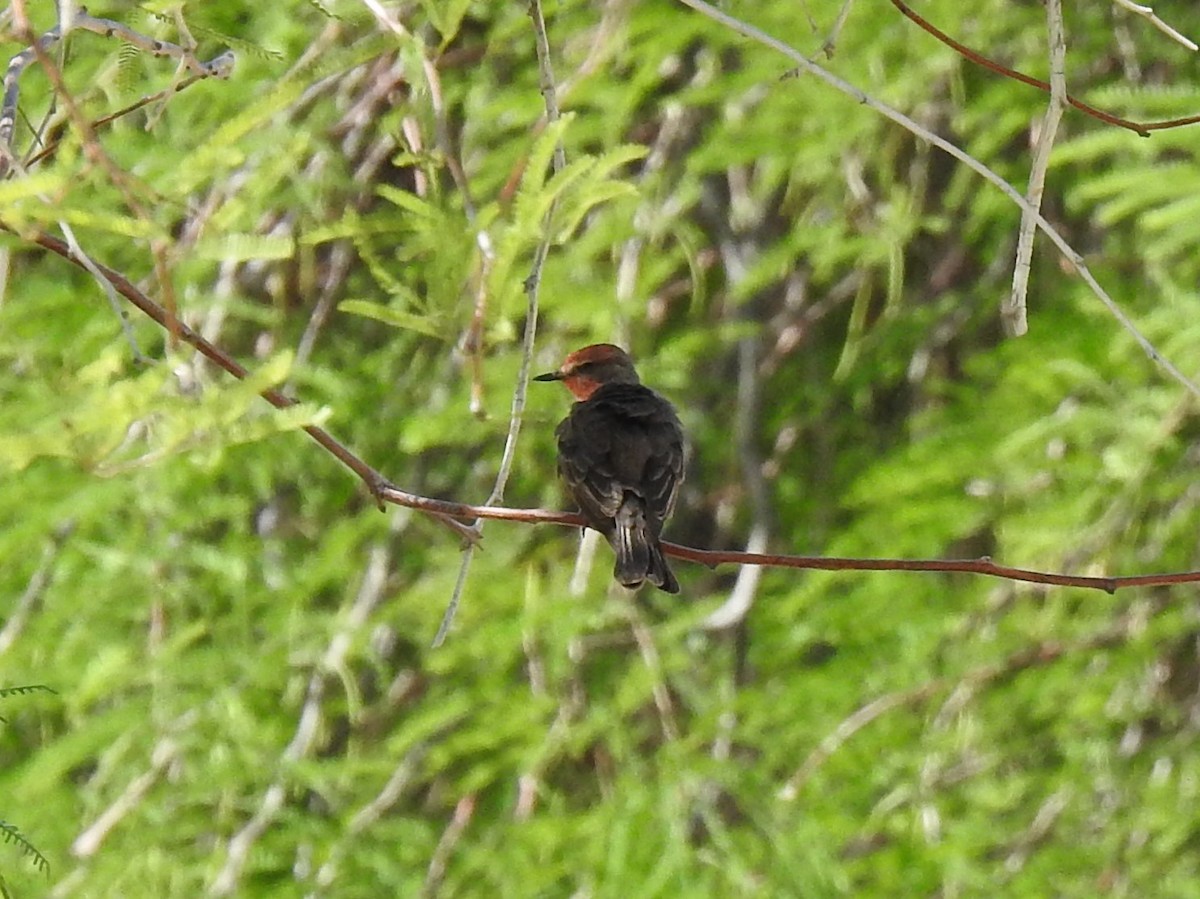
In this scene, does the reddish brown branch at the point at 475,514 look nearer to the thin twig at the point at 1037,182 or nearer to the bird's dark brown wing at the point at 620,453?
the thin twig at the point at 1037,182

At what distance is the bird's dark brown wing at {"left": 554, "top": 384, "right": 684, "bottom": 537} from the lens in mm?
3734

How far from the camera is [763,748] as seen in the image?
5078mm

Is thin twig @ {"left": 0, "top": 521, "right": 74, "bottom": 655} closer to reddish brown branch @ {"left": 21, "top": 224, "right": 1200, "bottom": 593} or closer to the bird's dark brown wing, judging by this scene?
the bird's dark brown wing

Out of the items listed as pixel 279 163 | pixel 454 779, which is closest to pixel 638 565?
pixel 279 163

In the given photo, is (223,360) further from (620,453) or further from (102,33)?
(620,453)

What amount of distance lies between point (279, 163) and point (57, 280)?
2.98 metres

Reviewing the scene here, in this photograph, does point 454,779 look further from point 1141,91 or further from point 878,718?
point 1141,91

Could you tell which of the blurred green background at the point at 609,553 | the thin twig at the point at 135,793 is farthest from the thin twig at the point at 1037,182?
the thin twig at the point at 135,793

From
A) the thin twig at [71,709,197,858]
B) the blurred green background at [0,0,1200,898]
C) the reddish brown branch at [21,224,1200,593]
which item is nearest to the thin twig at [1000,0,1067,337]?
the reddish brown branch at [21,224,1200,593]

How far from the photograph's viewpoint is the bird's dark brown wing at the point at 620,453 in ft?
12.3

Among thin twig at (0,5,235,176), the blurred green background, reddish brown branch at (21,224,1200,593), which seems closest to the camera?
thin twig at (0,5,235,176)

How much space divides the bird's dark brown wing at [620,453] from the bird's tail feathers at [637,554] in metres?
0.03

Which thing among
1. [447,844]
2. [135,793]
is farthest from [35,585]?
[447,844]

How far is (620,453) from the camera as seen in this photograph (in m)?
3.85
